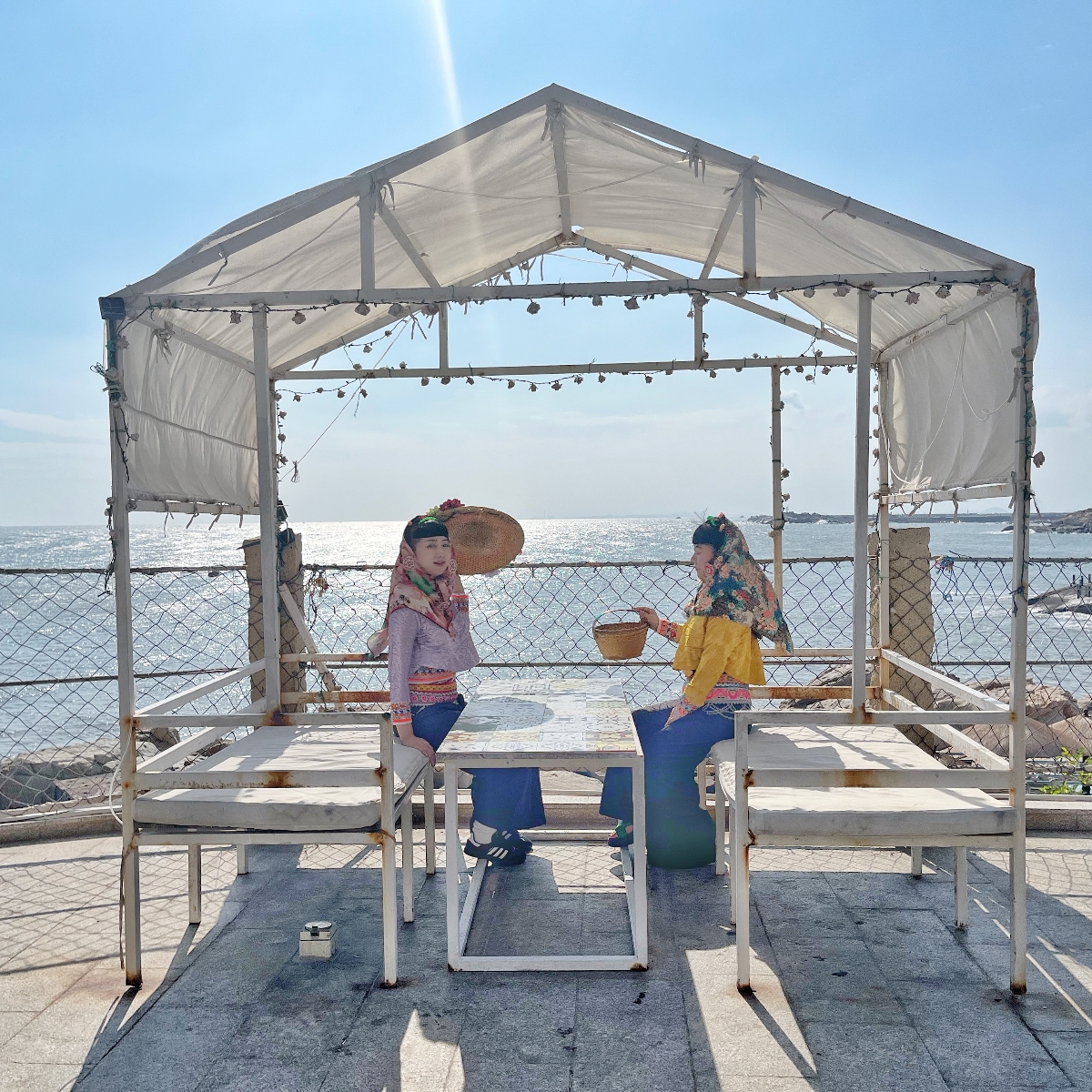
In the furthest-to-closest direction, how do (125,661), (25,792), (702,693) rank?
(25,792), (702,693), (125,661)

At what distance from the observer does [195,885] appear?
3412 mm

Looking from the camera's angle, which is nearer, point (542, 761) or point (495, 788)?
point (542, 761)

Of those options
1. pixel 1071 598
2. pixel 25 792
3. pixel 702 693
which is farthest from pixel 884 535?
pixel 1071 598

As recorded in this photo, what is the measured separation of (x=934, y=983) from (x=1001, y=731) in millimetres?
6835

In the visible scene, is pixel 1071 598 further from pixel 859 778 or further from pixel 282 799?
pixel 282 799

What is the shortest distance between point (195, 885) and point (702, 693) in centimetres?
217

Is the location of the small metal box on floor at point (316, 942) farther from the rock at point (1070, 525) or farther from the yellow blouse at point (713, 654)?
the rock at point (1070, 525)

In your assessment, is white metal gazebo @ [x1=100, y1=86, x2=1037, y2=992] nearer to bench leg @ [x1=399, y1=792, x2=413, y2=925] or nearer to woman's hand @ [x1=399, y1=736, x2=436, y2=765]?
woman's hand @ [x1=399, y1=736, x2=436, y2=765]

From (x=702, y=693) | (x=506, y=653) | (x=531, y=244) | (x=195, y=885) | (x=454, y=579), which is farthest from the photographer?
(x=506, y=653)

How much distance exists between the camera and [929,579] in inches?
177

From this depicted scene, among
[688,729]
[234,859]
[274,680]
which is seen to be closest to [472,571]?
[274,680]

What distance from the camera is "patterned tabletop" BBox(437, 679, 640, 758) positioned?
2.93 metres

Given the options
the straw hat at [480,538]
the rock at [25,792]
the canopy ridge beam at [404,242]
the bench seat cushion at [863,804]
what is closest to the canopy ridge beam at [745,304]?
the canopy ridge beam at [404,242]

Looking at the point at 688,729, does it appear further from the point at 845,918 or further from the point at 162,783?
the point at 162,783
